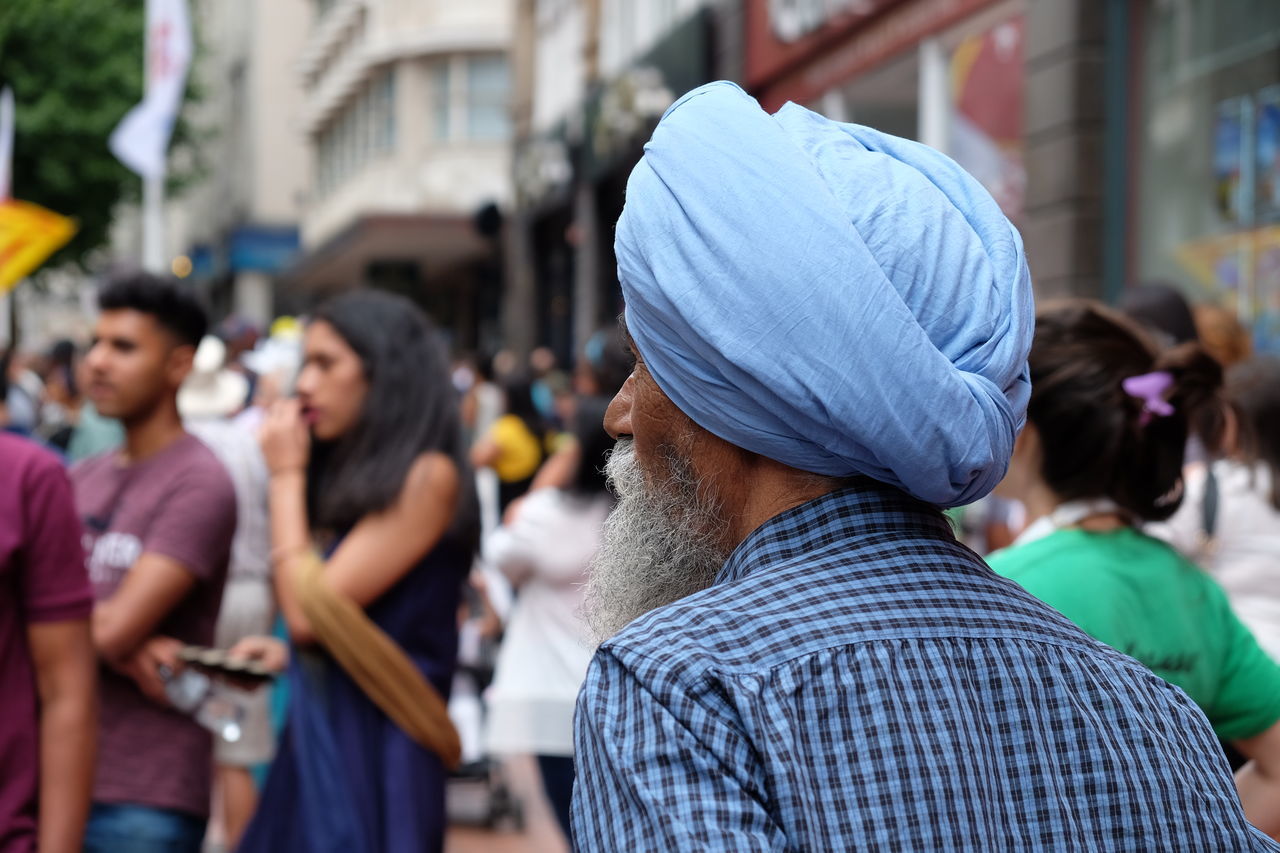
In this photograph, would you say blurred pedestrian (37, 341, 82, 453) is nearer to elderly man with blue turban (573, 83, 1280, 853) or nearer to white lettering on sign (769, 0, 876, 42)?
white lettering on sign (769, 0, 876, 42)

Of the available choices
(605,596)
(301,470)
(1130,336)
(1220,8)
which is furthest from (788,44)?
(605,596)

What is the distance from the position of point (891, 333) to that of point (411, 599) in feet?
10.0

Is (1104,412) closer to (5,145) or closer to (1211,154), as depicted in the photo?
(1211,154)

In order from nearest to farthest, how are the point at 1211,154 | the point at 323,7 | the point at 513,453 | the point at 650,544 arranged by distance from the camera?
the point at 650,544 → the point at 1211,154 → the point at 513,453 → the point at 323,7

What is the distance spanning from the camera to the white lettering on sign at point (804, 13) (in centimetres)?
1231

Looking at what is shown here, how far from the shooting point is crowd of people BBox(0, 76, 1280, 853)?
4.50 feet

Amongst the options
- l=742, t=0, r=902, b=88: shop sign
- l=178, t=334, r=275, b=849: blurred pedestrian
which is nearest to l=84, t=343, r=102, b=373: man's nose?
l=178, t=334, r=275, b=849: blurred pedestrian

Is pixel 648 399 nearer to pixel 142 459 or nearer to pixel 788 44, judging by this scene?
pixel 142 459

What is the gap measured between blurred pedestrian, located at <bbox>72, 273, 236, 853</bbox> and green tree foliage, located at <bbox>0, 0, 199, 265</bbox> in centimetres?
2862

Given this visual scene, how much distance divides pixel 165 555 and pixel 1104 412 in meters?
2.14

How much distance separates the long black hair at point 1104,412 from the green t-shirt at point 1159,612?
3.8 inches

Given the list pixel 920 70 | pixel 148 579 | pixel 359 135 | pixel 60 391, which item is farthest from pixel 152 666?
pixel 359 135

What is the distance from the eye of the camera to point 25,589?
2.96 metres

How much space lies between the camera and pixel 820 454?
1.49 metres
